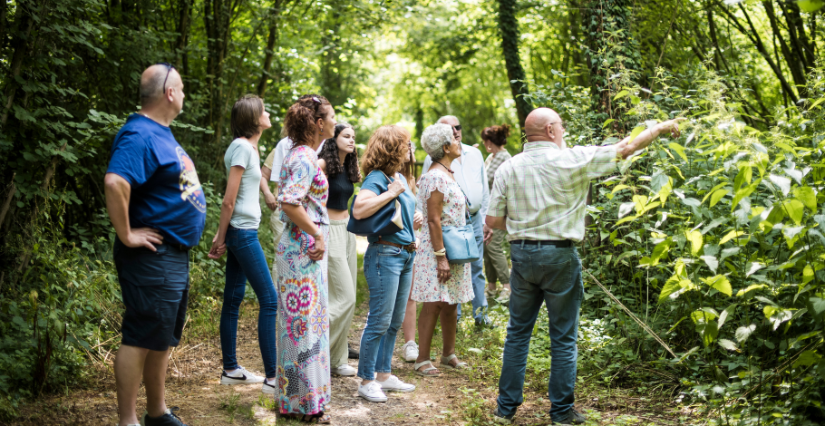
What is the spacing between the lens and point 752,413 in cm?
304

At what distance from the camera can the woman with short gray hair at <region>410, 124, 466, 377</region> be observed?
4723 millimetres

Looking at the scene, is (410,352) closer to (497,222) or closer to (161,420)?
(497,222)

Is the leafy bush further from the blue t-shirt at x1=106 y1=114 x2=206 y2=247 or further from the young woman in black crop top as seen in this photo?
the blue t-shirt at x1=106 y1=114 x2=206 y2=247

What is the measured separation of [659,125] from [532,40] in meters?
14.4

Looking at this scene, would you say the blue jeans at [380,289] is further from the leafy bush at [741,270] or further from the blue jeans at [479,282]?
the blue jeans at [479,282]

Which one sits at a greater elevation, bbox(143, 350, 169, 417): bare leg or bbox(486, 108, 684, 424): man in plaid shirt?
bbox(486, 108, 684, 424): man in plaid shirt

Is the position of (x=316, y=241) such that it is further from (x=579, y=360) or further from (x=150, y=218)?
(x=579, y=360)

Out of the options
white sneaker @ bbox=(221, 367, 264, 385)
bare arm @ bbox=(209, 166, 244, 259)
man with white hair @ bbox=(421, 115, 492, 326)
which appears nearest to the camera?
bare arm @ bbox=(209, 166, 244, 259)

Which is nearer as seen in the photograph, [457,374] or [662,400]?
[662,400]

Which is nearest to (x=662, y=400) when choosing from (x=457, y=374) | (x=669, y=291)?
(x=669, y=291)

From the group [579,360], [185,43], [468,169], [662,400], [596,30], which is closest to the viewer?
[662,400]

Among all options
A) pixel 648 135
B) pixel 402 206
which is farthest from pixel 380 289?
pixel 648 135

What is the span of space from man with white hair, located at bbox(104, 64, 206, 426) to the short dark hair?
1078 mm

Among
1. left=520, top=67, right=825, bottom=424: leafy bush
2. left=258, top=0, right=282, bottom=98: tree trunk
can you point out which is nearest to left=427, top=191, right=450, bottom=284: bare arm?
left=520, top=67, right=825, bottom=424: leafy bush
